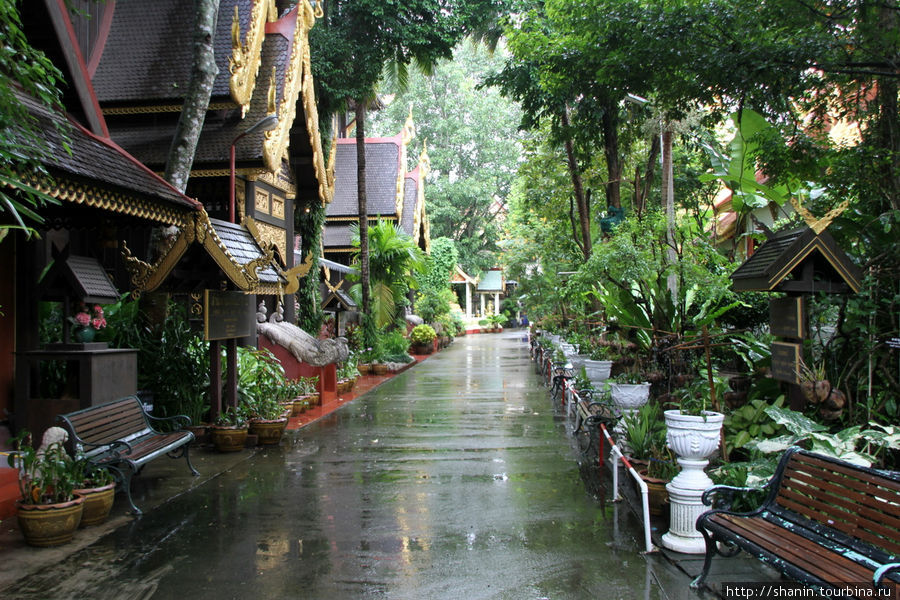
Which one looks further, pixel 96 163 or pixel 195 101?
pixel 195 101

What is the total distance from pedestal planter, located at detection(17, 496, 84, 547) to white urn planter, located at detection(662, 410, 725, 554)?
4.65 meters

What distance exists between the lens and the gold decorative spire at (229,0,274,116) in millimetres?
11039

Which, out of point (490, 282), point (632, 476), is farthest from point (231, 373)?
point (490, 282)

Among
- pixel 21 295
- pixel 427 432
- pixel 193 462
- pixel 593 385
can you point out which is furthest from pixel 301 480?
pixel 593 385

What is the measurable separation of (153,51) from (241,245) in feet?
19.9

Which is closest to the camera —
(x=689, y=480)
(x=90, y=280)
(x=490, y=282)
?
(x=689, y=480)

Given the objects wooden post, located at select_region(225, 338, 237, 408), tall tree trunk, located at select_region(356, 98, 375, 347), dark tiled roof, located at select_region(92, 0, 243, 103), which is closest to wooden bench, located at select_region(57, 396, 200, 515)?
wooden post, located at select_region(225, 338, 237, 408)

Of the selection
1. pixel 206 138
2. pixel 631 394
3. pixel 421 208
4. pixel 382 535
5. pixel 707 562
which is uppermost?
pixel 421 208

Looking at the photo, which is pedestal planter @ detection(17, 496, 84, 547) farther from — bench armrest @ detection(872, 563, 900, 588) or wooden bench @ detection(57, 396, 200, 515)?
bench armrest @ detection(872, 563, 900, 588)

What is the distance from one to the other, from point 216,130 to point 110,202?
5909 mm

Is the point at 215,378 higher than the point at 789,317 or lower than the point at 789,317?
lower

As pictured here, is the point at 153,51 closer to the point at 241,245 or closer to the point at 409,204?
the point at 241,245

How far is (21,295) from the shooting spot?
7.76 m

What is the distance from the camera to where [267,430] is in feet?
29.1
